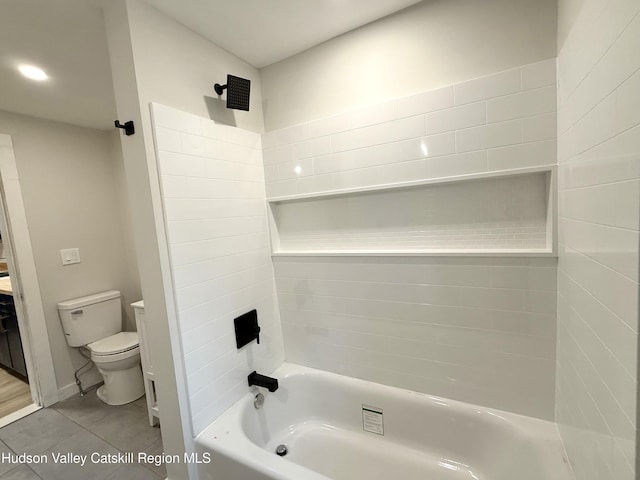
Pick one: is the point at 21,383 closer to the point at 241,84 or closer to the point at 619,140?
the point at 241,84

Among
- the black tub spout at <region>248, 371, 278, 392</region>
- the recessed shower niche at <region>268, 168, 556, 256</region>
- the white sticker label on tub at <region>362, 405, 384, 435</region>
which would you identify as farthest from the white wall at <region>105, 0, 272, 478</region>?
the white sticker label on tub at <region>362, 405, 384, 435</region>

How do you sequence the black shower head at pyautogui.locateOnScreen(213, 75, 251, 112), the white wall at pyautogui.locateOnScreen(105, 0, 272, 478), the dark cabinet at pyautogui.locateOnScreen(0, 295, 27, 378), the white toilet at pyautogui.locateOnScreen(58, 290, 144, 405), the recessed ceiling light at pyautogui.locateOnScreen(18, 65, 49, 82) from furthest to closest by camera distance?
the dark cabinet at pyautogui.locateOnScreen(0, 295, 27, 378) → the white toilet at pyautogui.locateOnScreen(58, 290, 144, 405) → the recessed ceiling light at pyautogui.locateOnScreen(18, 65, 49, 82) → the black shower head at pyautogui.locateOnScreen(213, 75, 251, 112) → the white wall at pyautogui.locateOnScreen(105, 0, 272, 478)

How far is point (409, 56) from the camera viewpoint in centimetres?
146

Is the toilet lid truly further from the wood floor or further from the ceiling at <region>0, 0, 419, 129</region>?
the ceiling at <region>0, 0, 419, 129</region>

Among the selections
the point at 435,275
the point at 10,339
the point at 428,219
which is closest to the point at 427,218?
the point at 428,219

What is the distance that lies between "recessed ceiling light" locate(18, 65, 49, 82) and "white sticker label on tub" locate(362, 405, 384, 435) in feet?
8.88

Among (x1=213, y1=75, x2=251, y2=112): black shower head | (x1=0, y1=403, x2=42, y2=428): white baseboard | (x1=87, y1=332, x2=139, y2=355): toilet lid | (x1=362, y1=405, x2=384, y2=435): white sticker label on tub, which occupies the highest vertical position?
(x1=213, y1=75, x2=251, y2=112): black shower head

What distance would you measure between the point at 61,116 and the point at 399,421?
3.29 meters

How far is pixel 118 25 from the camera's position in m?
1.23

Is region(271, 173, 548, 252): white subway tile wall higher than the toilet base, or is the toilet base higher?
region(271, 173, 548, 252): white subway tile wall

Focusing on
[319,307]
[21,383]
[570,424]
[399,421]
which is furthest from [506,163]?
[21,383]

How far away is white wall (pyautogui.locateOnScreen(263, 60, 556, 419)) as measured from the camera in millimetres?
1284

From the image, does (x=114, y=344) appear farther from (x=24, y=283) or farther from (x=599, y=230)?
(x=599, y=230)

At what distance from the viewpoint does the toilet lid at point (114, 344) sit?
2.24m
